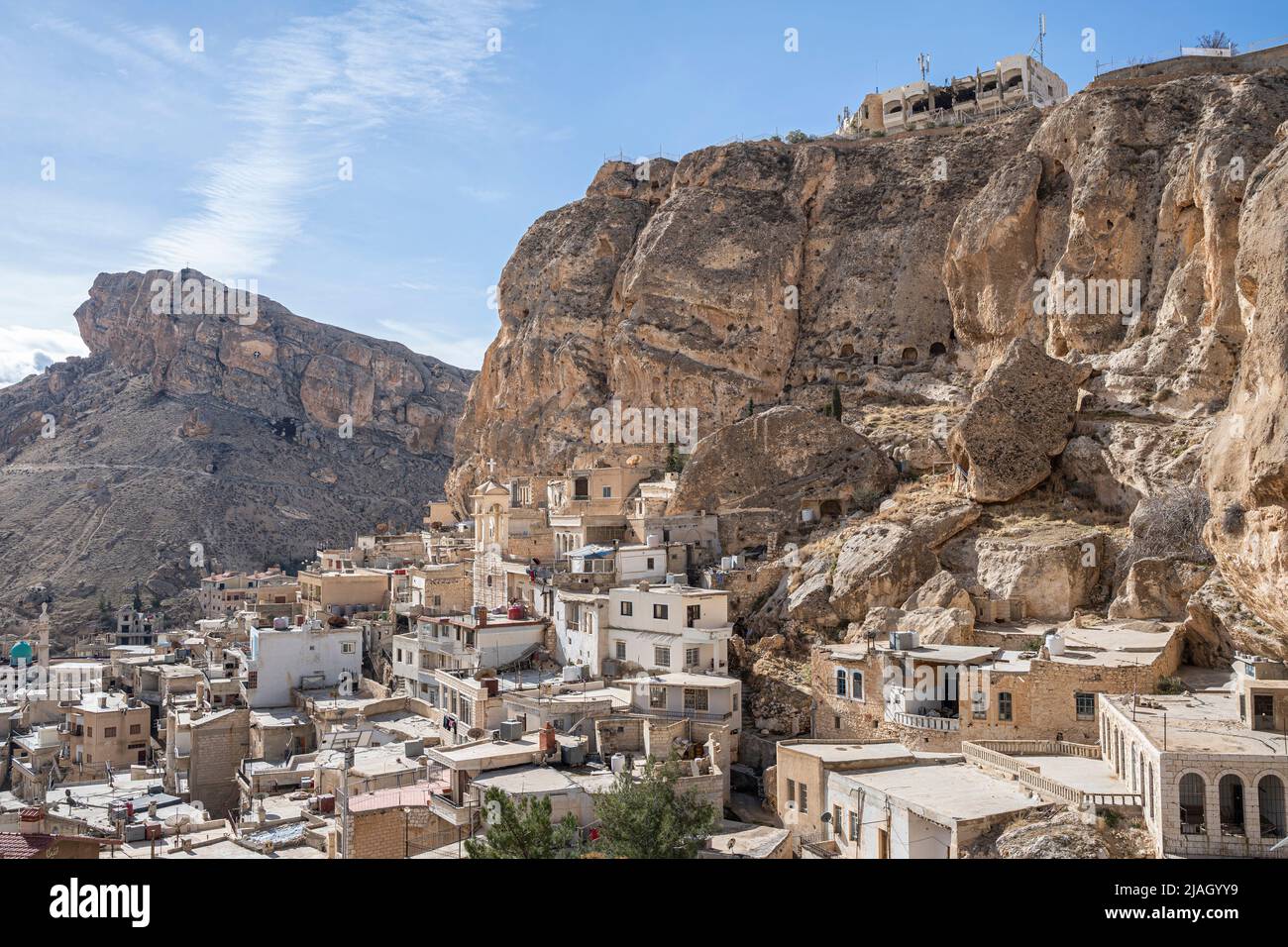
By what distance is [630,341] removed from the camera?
59875mm

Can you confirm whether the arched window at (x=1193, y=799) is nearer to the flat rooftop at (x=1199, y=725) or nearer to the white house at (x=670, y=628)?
the flat rooftop at (x=1199, y=725)

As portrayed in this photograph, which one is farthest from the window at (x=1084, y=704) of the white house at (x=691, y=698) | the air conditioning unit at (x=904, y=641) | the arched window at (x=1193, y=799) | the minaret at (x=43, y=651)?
the minaret at (x=43, y=651)

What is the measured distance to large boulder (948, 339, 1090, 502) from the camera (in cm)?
3497

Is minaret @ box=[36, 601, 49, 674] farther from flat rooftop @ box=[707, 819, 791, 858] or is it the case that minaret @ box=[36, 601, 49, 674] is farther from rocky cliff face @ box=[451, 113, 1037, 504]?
flat rooftop @ box=[707, 819, 791, 858]

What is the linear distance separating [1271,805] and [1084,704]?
6907mm

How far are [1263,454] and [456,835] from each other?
616 inches

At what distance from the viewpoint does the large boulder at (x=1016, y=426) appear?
115 ft

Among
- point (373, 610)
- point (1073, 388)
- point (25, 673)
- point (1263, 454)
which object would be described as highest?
point (1073, 388)

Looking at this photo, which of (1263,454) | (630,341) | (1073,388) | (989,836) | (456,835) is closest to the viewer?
(1263,454)

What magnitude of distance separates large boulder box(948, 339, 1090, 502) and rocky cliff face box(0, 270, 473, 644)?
68.5 metres

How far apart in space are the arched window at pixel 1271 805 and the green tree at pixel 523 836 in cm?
1087

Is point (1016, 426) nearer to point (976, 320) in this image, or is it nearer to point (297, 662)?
point (976, 320)
